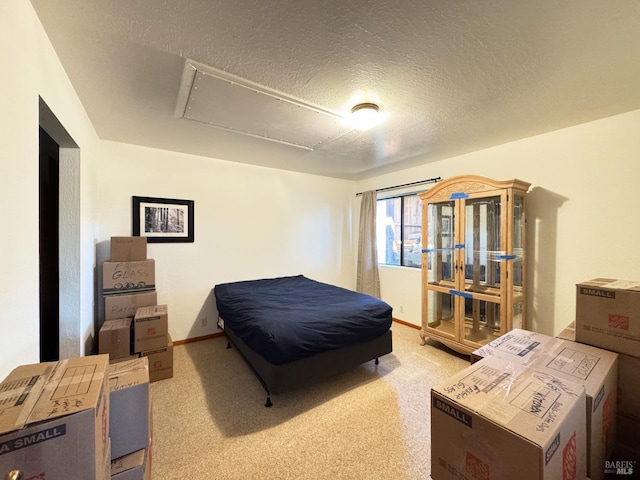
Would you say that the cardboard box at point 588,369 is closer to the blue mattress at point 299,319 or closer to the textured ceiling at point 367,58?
the blue mattress at point 299,319

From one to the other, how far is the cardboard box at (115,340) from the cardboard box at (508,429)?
261cm

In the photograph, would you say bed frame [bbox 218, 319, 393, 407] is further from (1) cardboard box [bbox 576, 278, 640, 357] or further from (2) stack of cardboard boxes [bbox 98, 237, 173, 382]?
(1) cardboard box [bbox 576, 278, 640, 357]

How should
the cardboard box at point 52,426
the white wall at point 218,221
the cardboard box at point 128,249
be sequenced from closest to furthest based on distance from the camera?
1. the cardboard box at point 52,426
2. the cardboard box at point 128,249
3. the white wall at point 218,221

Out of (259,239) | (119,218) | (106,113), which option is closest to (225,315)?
(259,239)

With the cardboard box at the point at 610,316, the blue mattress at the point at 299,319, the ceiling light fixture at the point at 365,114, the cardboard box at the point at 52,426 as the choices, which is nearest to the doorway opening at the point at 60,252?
the blue mattress at the point at 299,319

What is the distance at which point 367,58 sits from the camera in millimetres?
1520

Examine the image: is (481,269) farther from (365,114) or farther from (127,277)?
(127,277)

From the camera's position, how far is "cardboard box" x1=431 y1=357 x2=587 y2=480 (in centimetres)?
70

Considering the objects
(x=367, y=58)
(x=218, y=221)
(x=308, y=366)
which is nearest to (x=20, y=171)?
(x=367, y=58)

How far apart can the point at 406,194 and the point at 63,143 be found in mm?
3902

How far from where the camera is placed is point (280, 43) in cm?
143

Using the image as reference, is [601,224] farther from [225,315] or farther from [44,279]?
[44,279]

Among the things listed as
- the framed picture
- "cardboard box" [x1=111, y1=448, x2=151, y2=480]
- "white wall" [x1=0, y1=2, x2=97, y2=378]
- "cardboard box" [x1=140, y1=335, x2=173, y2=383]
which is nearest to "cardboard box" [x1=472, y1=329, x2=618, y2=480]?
"cardboard box" [x1=111, y1=448, x2=151, y2=480]

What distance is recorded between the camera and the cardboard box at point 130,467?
1.09 m
